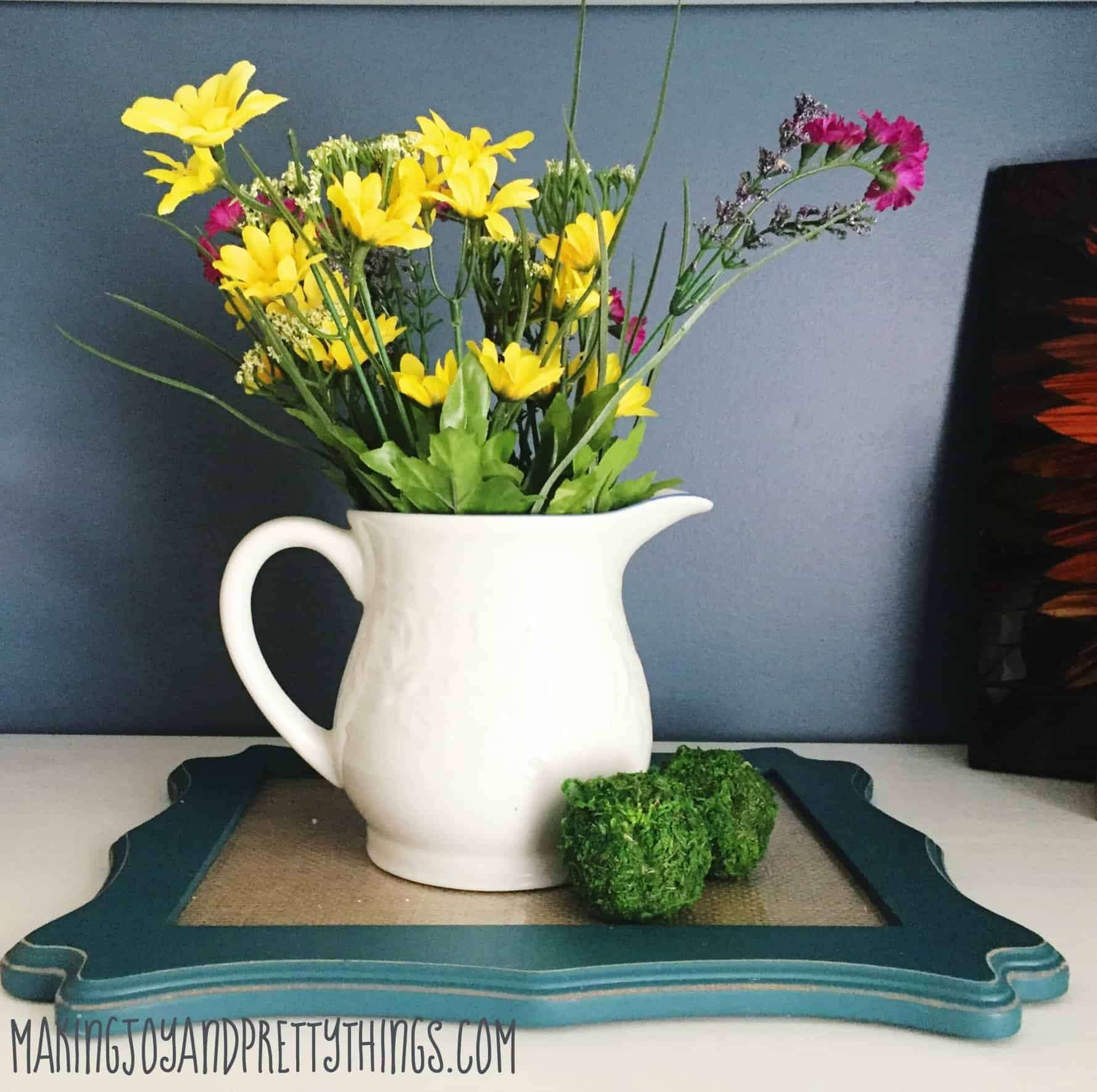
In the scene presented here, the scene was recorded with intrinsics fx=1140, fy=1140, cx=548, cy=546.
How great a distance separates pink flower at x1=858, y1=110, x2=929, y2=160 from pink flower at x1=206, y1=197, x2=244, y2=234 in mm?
314

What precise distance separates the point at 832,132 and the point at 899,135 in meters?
0.04

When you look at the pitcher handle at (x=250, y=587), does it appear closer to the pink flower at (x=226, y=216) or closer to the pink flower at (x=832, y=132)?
the pink flower at (x=226, y=216)

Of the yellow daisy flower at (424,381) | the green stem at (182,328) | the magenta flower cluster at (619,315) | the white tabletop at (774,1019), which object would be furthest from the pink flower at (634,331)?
the white tabletop at (774,1019)

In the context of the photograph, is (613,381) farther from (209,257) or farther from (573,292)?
Result: (209,257)

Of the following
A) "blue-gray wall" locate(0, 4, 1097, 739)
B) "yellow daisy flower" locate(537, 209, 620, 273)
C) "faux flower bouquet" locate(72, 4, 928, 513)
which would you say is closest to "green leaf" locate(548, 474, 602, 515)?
"faux flower bouquet" locate(72, 4, 928, 513)

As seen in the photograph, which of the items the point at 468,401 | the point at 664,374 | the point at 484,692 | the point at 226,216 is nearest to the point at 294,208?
the point at 226,216

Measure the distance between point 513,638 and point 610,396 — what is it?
0.13m

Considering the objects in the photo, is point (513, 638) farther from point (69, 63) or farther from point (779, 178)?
point (69, 63)

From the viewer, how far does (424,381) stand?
0.56 m

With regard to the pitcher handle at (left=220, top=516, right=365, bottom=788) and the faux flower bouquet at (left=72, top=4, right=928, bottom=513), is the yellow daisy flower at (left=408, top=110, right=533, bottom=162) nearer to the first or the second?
the faux flower bouquet at (left=72, top=4, right=928, bottom=513)

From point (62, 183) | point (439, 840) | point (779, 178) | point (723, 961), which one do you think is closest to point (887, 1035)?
point (723, 961)

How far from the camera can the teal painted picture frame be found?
454 mm

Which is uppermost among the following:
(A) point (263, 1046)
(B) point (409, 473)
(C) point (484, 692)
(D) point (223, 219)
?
(D) point (223, 219)

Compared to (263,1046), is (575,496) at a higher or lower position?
higher
